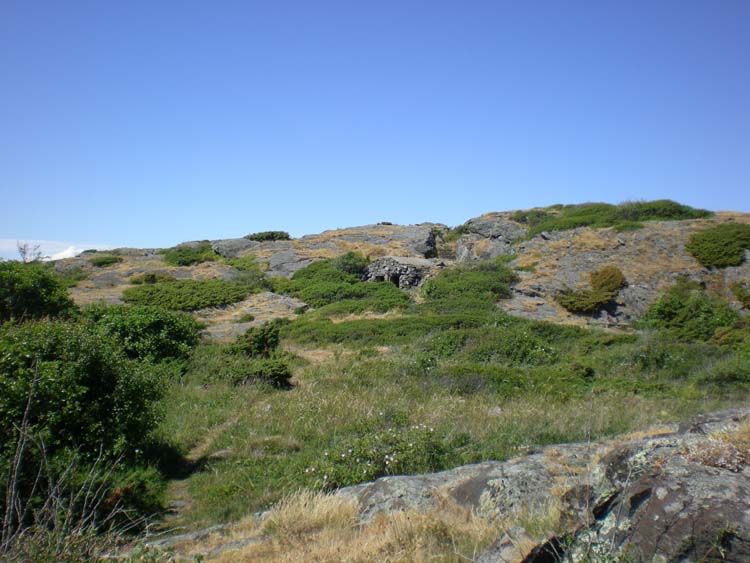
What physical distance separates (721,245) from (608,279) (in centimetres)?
551

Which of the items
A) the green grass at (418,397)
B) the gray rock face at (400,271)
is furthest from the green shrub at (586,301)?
the gray rock face at (400,271)

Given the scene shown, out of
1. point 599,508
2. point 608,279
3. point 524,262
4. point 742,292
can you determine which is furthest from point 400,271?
point 599,508

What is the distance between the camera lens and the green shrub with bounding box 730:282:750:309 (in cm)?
2062

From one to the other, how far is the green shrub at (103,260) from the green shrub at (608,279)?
1037 inches

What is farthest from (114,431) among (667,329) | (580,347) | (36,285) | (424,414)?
(667,329)

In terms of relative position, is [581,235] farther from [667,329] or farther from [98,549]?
[98,549]

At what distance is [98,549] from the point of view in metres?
3.45

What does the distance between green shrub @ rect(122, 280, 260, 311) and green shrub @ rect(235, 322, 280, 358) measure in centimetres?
857

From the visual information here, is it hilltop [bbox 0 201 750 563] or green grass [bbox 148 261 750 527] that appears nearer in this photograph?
hilltop [bbox 0 201 750 563]

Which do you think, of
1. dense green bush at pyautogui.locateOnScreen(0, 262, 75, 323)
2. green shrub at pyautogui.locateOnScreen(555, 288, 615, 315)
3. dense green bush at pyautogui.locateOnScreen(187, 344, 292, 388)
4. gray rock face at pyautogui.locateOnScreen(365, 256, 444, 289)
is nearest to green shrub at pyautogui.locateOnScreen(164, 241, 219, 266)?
gray rock face at pyautogui.locateOnScreen(365, 256, 444, 289)

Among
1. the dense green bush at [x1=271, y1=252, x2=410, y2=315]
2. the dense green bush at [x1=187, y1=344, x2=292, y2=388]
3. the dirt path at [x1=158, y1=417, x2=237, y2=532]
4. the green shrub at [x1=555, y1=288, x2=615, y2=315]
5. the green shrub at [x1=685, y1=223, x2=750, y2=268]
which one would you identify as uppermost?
the green shrub at [x1=685, y1=223, x2=750, y2=268]

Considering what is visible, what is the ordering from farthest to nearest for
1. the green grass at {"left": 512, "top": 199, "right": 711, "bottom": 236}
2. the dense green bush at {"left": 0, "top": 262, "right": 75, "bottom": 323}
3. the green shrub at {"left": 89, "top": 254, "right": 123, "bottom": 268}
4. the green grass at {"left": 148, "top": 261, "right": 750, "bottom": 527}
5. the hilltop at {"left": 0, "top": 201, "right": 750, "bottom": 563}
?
the green shrub at {"left": 89, "top": 254, "right": 123, "bottom": 268} → the green grass at {"left": 512, "top": 199, "right": 711, "bottom": 236} → the dense green bush at {"left": 0, "top": 262, "right": 75, "bottom": 323} → the green grass at {"left": 148, "top": 261, "right": 750, "bottom": 527} → the hilltop at {"left": 0, "top": 201, "right": 750, "bottom": 563}

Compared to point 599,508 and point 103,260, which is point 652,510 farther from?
point 103,260

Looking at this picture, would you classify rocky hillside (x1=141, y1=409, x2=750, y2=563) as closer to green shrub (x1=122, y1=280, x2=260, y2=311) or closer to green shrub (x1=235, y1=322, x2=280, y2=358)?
green shrub (x1=235, y1=322, x2=280, y2=358)
